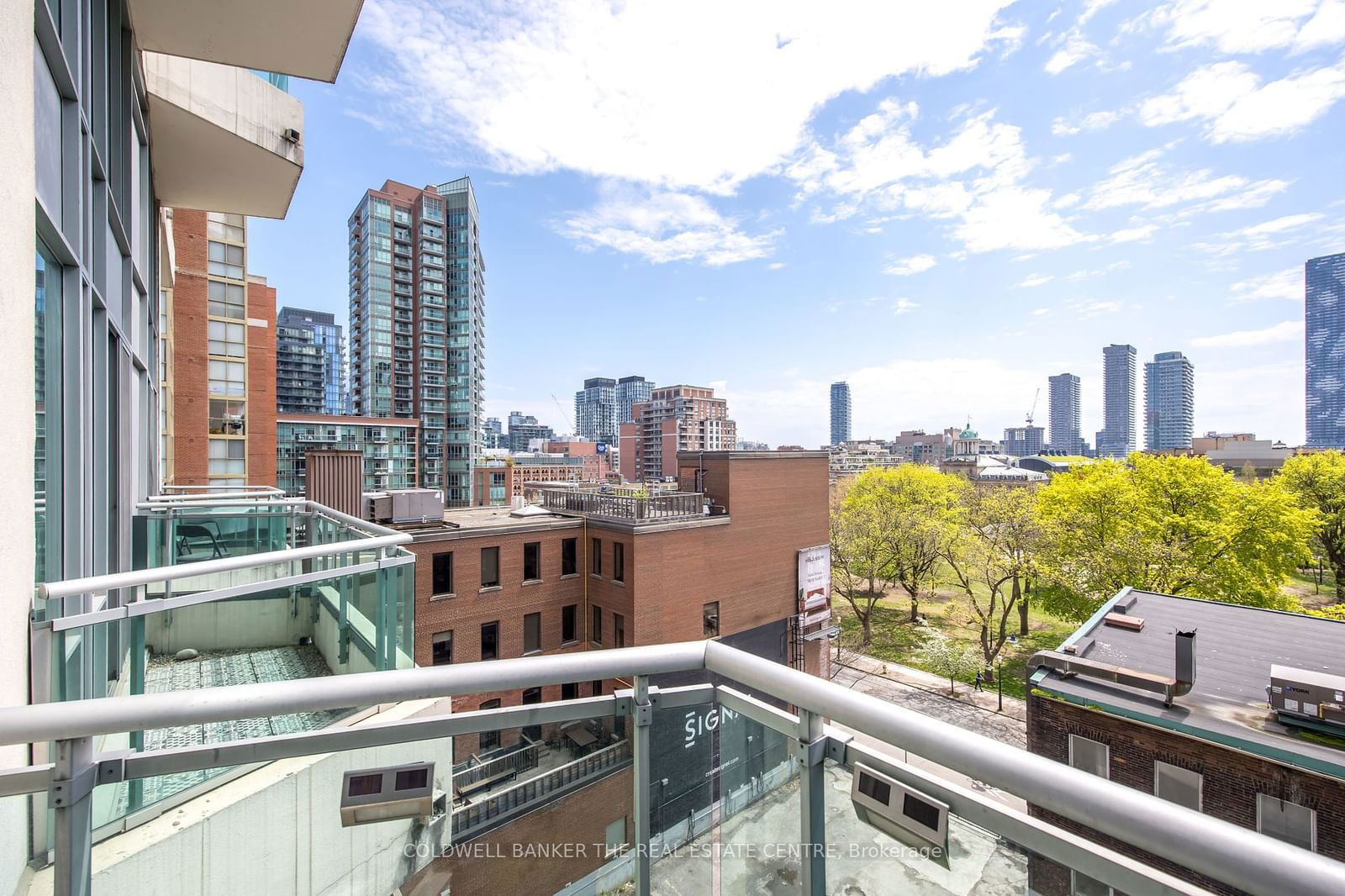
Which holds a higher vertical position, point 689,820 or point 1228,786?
point 689,820

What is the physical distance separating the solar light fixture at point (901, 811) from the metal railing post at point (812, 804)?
9cm

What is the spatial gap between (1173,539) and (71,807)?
28552mm

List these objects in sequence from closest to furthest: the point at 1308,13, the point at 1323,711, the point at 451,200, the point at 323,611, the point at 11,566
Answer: the point at 11,566, the point at 323,611, the point at 1323,711, the point at 1308,13, the point at 451,200

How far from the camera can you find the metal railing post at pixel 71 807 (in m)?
1.13

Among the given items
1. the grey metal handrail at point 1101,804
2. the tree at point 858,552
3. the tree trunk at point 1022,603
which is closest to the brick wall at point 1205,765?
the grey metal handrail at point 1101,804

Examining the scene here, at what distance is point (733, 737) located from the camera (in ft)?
5.21

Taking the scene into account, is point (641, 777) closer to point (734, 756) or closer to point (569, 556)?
point (734, 756)

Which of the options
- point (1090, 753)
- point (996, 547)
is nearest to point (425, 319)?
point (996, 547)

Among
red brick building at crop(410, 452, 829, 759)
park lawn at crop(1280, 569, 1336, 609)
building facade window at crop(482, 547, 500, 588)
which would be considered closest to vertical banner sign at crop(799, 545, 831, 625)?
red brick building at crop(410, 452, 829, 759)

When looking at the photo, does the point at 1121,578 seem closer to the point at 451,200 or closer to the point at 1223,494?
the point at 1223,494

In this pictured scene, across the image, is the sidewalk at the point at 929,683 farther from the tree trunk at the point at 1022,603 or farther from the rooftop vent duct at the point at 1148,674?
the rooftop vent duct at the point at 1148,674

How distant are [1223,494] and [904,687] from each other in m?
13.9

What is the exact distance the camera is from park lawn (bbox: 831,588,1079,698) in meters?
27.1

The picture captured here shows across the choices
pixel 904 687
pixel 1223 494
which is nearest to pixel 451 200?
pixel 904 687
